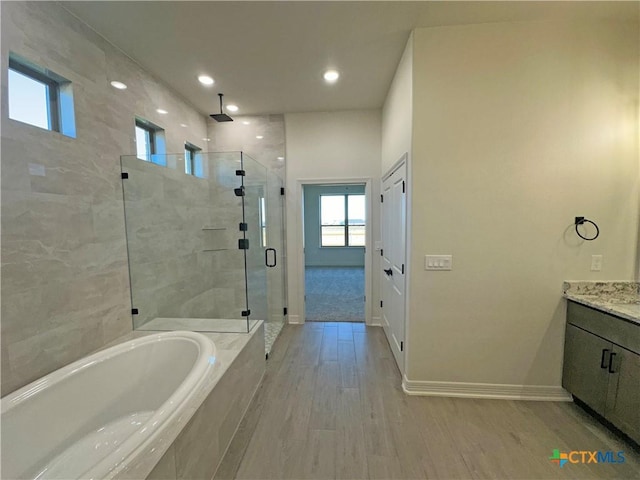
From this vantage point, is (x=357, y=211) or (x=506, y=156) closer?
(x=506, y=156)

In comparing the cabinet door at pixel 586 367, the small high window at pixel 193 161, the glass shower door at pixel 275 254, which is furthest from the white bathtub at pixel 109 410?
the cabinet door at pixel 586 367

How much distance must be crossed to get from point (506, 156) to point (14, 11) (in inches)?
128

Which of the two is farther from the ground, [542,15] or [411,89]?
[542,15]

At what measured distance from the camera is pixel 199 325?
2428mm

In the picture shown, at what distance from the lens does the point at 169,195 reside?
2898mm

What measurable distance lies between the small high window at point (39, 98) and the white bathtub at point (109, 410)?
1518 mm

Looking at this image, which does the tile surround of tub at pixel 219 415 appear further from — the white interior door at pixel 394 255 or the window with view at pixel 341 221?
the window with view at pixel 341 221

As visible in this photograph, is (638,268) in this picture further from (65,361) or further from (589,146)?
(65,361)

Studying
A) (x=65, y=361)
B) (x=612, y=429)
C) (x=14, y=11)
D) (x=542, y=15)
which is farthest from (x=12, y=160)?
(x=612, y=429)

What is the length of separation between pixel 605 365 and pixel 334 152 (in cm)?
325

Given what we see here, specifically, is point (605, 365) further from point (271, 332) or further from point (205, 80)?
point (205, 80)

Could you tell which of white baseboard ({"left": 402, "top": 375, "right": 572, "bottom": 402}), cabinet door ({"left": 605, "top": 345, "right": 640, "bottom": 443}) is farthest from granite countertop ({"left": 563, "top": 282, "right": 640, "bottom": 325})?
white baseboard ({"left": 402, "top": 375, "right": 572, "bottom": 402})

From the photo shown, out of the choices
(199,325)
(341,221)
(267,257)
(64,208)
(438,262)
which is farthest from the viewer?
(341,221)

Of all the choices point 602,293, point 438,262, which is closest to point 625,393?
point 602,293
